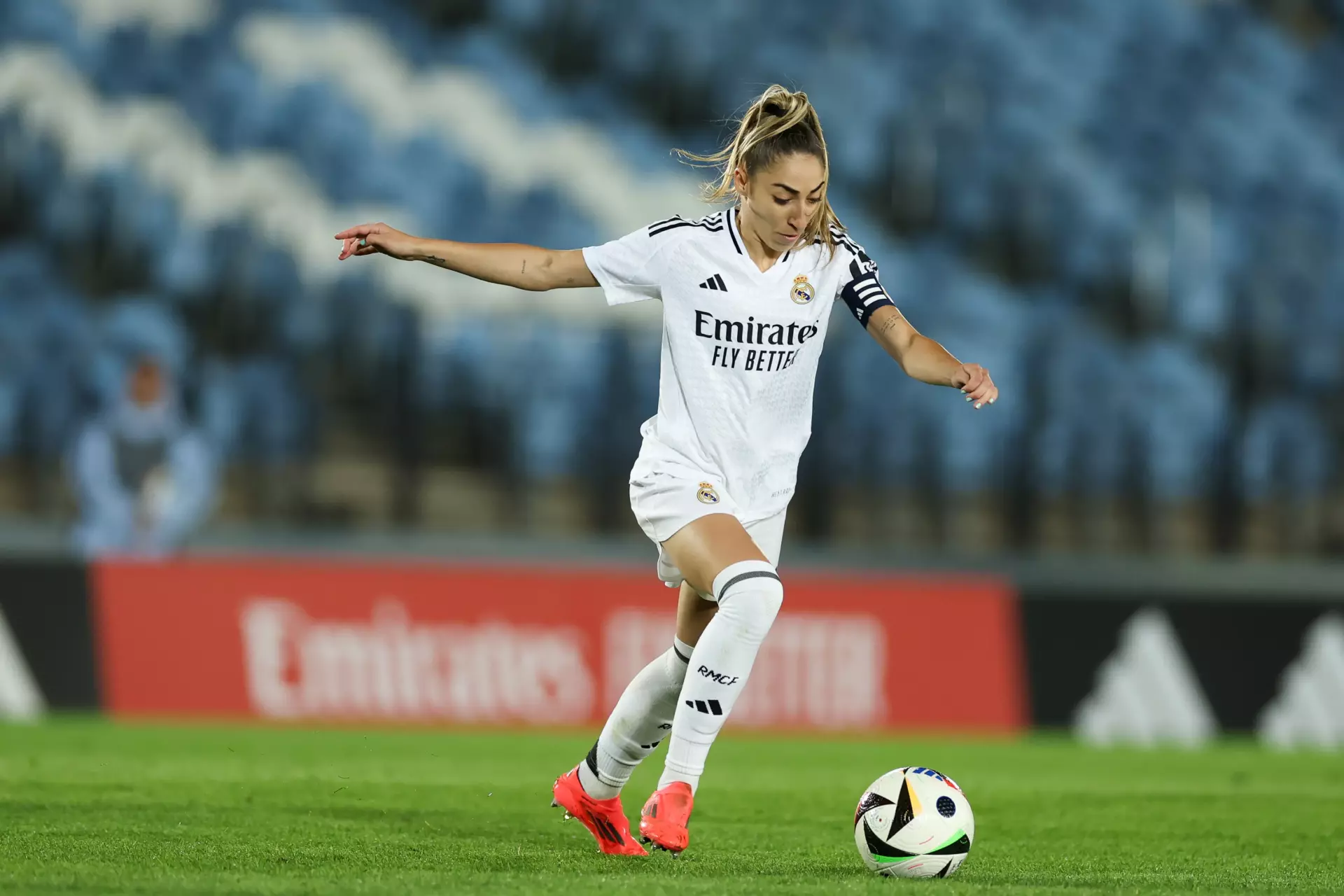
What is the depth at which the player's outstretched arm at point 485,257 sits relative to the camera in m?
4.96

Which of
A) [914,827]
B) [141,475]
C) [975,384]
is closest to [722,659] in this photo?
[914,827]

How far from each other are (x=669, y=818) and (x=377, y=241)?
1782 mm

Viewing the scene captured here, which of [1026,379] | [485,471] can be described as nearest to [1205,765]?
[1026,379]

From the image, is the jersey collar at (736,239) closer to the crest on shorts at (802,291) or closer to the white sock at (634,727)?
the crest on shorts at (802,291)

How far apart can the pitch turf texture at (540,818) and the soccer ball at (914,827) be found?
0.09 meters

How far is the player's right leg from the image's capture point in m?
4.88

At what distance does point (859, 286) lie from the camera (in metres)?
5.40

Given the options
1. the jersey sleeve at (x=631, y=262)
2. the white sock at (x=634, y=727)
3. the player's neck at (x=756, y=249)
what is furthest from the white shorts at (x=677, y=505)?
the player's neck at (x=756, y=249)

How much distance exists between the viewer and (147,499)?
12.1 m

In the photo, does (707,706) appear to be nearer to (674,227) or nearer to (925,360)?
(925,360)

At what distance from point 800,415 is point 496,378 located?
7608 mm

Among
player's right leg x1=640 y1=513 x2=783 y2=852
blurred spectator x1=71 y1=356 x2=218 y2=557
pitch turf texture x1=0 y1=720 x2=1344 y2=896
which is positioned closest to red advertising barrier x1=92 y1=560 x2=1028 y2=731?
pitch turf texture x1=0 y1=720 x2=1344 y2=896

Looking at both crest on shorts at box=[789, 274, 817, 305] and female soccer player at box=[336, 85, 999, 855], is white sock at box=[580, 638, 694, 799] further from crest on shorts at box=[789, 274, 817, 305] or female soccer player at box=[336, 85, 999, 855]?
crest on shorts at box=[789, 274, 817, 305]

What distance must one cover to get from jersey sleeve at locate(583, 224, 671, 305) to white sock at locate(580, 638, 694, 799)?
3.53 ft
